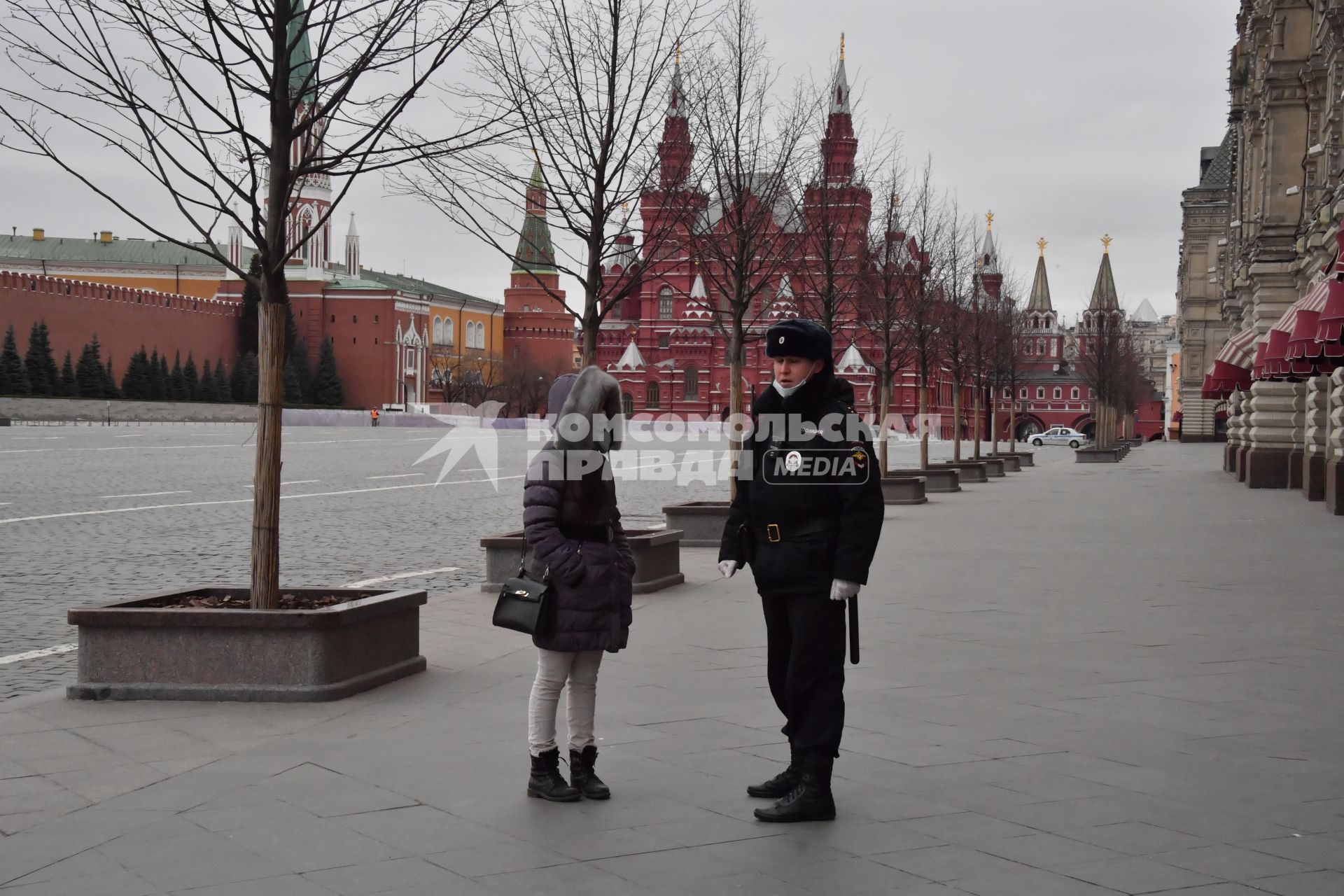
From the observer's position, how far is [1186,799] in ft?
15.9

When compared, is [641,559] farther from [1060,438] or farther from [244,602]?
[1060,438]

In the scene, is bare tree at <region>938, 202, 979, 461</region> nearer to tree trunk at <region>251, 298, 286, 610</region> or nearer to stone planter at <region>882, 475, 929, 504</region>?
stone planter at <region>882, 475, 929, 504</region>

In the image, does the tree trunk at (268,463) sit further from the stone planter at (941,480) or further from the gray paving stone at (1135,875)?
the stone planter at (941,480)

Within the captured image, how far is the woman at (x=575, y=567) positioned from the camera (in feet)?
16.3

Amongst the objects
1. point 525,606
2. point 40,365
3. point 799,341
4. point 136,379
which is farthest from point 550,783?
point 136,379

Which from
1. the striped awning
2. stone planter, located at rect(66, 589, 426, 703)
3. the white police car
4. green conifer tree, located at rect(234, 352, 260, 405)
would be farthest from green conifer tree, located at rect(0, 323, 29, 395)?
stone planter, located at rect(66, 589, 426, 703)

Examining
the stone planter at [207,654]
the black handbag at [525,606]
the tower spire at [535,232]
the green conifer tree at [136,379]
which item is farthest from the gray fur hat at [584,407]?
the green conifer tree at [136,379]

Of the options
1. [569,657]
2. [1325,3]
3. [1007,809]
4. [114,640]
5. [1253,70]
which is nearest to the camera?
[1007,809]

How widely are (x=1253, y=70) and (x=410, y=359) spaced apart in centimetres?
8863

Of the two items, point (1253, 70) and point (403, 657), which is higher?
point (1253, 70)

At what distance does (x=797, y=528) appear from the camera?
15.8 ft

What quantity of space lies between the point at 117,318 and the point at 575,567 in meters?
87.2

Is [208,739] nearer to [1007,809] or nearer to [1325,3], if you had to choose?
[1007,809]

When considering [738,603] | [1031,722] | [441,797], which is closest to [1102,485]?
[738,603]
